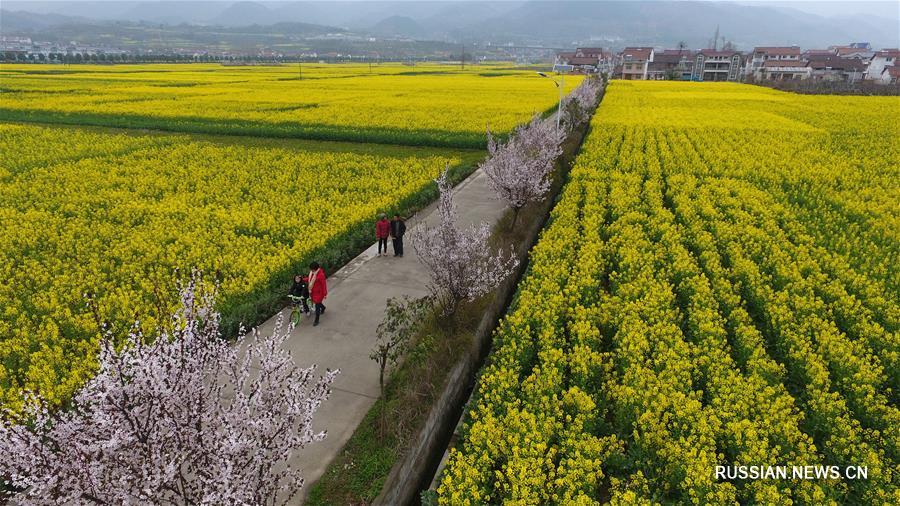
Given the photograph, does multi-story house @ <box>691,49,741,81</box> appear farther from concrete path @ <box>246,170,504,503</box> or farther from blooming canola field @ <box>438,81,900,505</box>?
concrete path @ <box>246,170,504,503</box>

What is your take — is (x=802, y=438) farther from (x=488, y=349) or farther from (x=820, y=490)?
(x=488, y=349)

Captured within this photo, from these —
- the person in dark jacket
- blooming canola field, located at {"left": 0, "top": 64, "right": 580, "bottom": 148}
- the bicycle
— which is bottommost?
the bicycle

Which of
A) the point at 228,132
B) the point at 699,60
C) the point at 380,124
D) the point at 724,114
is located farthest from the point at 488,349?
the point at 699,60

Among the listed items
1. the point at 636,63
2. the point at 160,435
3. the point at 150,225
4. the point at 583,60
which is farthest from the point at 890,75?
the point at 160,435

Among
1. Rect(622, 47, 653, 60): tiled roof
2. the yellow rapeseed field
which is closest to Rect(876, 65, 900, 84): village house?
Rect(622, 47, 653, 60): tiled roof

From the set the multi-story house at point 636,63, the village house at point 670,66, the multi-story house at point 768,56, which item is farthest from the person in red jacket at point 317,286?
the village house at point 670,66

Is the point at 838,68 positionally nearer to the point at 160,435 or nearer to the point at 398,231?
the point at 398,231

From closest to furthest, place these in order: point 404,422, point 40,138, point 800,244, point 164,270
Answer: point 404,422, point 164,270, point 800,244, point 40,138
